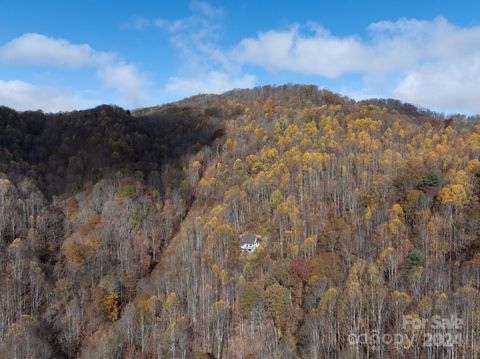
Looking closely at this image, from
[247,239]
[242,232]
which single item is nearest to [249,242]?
[247,239]

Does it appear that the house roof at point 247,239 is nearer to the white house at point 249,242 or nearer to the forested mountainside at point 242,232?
the white house at point 249,242

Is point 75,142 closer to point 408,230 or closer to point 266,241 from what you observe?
point 266,241

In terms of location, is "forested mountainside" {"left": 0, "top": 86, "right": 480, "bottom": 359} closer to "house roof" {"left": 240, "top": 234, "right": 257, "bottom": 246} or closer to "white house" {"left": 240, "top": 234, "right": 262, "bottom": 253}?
"white house" {"left": 240, "top": 234, "right": 262, "bottom": 253}

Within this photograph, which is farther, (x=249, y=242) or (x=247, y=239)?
(x=247, y=239)

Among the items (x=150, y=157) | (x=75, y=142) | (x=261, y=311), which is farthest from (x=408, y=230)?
(x=75, y=142)

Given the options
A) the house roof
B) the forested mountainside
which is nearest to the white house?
the house roof

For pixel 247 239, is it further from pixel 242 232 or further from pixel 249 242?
pixel 242 232
